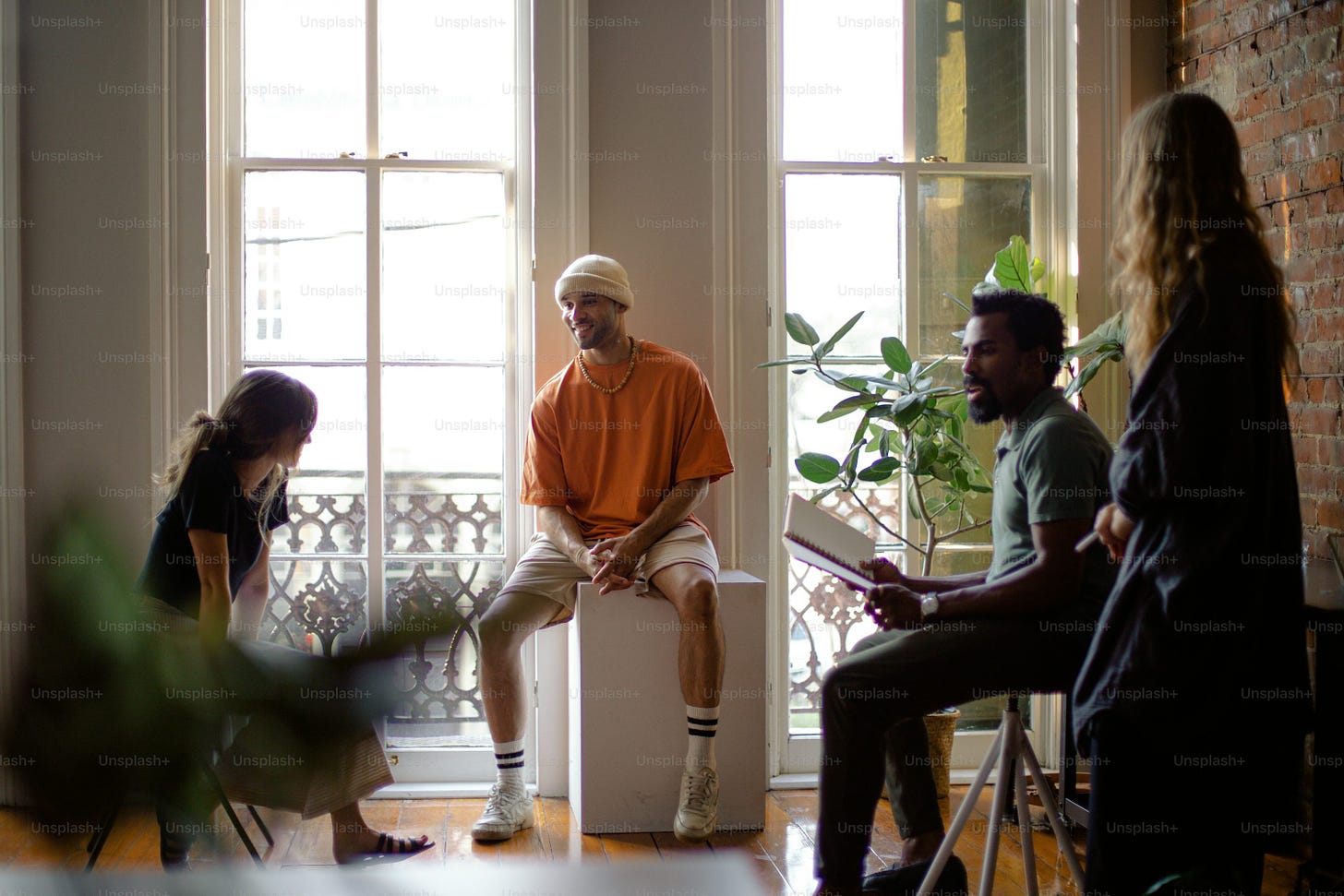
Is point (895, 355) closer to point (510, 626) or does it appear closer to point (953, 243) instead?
point (953, 243)

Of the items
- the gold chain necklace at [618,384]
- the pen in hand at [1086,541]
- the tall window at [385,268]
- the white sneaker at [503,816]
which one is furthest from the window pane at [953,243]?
the white sneaker at [503,816]

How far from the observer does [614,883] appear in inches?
22.3

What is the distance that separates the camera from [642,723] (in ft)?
10.7

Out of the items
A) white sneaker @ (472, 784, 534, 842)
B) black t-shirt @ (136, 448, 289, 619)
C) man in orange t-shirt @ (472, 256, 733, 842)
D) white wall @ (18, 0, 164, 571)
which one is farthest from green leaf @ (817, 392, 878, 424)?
white wall @ (18, 0, 164, 571)

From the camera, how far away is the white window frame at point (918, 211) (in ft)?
12.6

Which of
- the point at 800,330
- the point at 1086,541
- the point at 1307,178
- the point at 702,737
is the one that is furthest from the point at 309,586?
the point at 1307,178

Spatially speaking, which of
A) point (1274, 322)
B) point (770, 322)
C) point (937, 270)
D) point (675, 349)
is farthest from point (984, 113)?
point (1274, 322)

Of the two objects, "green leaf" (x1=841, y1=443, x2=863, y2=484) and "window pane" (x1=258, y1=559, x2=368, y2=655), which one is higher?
"green leaf" (x1=841, y1=443, x2=863, y2=484)

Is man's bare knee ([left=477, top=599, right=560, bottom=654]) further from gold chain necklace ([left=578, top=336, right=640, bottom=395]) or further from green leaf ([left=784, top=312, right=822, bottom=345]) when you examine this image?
green leaf ([left=784, top=312, right=822, bottom=345])

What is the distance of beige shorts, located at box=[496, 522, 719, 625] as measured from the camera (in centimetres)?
330

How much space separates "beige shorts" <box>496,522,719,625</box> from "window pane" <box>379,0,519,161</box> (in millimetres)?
1341

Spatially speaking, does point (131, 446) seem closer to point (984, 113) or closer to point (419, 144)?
point (419, 144)

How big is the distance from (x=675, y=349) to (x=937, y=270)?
94cm

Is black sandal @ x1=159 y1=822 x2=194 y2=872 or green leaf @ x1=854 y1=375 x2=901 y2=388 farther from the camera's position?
green leaf @ x1=854 y1=375 x2=901 y2=388
